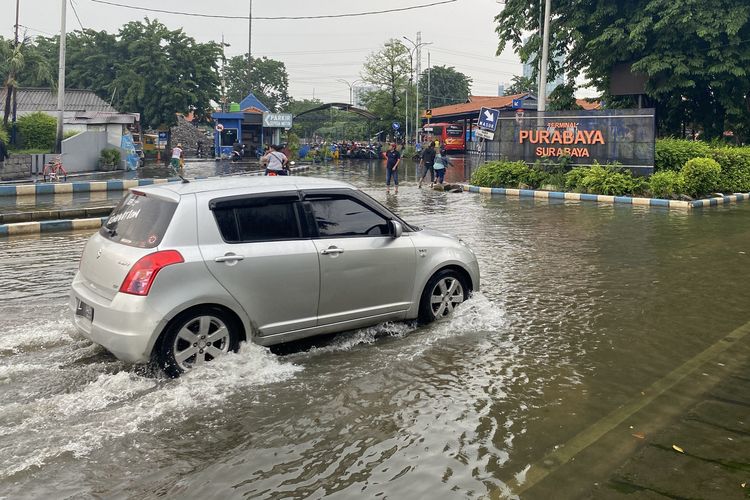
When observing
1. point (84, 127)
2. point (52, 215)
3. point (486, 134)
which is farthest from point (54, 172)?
point (486, 134)

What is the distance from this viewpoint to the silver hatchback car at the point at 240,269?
540 centimetres

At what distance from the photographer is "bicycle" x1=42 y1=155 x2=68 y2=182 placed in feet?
92.4

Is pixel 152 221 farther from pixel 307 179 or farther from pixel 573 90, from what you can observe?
pixel 573 90

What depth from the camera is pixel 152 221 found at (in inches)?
226

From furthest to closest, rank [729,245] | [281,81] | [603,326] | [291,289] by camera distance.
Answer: [281,81], [729,245], [603,326], [291,289]

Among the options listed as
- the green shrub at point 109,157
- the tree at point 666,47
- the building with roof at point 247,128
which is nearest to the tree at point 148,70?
the building with roof at point 247,128

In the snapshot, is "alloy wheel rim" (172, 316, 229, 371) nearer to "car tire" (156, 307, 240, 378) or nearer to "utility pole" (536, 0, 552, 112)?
"car tire" (156, 307, 240, 378)

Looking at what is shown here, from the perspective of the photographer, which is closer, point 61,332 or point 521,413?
point 521,413

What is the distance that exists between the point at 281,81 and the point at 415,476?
108691 mm

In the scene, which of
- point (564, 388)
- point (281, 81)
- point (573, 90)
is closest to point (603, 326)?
point (564, 388)

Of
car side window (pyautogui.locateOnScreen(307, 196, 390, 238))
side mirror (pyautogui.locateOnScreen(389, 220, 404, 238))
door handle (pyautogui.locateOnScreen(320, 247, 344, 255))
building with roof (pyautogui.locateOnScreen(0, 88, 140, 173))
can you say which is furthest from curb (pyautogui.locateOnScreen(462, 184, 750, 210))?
building with roof (pyautogui.locateOnScreen(0, 88, 140, 173))

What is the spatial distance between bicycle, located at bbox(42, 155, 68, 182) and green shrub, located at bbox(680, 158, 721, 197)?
74.7 feet

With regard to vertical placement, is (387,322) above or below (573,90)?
below

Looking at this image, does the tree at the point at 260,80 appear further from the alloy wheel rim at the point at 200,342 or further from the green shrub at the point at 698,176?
the alloy wheel rim at the point at 200,342
